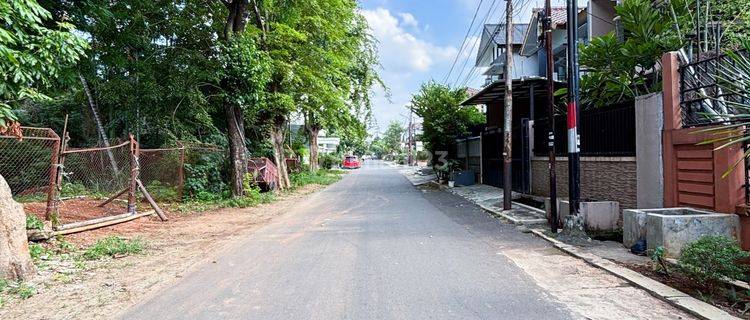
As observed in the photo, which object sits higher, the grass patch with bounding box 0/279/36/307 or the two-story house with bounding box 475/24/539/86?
the two-story house with bounding box 475/24/539/86

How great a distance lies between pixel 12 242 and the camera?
19.0ft

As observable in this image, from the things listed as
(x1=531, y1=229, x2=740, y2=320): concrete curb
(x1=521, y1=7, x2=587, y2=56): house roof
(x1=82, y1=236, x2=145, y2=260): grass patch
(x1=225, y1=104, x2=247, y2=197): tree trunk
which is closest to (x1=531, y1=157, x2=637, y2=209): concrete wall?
(x1=531, y1=229, x2=740, y2=320): concrete curb

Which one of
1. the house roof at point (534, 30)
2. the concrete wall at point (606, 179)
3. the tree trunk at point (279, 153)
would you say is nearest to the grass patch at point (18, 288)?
the concrete wall at point (606, 179)

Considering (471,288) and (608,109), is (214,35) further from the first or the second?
(471,288)

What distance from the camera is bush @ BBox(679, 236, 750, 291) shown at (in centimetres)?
504

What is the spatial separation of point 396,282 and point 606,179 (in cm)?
705

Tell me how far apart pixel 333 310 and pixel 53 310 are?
9.52 ft

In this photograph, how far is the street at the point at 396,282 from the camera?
4.62m

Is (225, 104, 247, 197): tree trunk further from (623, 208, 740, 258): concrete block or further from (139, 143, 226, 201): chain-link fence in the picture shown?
(623, 208, 740, 258): concrete block

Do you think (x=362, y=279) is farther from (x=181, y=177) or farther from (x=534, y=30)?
(x=534, y=30)

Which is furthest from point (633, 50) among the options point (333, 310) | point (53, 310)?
point (53, 310)

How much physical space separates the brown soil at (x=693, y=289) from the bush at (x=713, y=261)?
12cm

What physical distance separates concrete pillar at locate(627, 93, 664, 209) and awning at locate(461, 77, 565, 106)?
7.44 meters

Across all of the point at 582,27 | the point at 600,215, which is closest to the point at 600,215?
the point at 600,215
